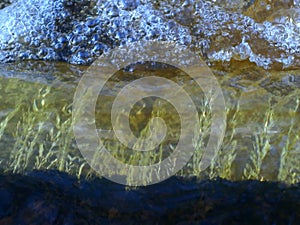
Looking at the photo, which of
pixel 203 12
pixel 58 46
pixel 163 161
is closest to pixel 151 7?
pixel 203 12

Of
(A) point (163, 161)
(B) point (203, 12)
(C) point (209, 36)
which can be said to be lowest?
(A) point (163, 161)

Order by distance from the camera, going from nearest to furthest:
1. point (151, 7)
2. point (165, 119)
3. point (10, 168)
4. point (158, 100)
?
point (10, 168), point (165, 119), point (158, 100), point (151, 7)

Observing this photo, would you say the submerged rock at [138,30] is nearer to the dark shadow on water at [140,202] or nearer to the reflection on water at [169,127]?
the reflection on water at [169,127]

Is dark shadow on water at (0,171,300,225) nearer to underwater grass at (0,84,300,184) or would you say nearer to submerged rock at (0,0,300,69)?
underwater grass at (0,84,300,184)

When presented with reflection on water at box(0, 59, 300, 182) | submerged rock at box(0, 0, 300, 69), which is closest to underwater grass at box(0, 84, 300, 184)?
reflection on water at box(0, 59, 300, 182)

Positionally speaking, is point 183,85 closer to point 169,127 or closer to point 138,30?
point 169,127

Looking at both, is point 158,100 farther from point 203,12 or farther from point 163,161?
point 203,12
